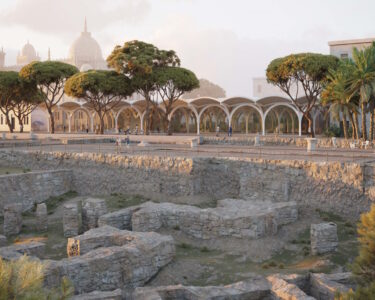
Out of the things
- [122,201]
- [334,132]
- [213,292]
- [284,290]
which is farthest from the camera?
[334,132]

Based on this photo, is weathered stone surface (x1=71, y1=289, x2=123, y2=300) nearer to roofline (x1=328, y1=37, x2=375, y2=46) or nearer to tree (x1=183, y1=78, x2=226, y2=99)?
roofline (x1=328, y1=37, x2=375, y2=46)

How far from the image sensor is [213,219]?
19.7 metres

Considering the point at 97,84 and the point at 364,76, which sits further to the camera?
the point at 97,84

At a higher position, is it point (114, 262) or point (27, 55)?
point (27, 55)

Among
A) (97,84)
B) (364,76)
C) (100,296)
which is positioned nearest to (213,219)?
(100,296)

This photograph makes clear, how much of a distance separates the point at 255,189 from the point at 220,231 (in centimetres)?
572

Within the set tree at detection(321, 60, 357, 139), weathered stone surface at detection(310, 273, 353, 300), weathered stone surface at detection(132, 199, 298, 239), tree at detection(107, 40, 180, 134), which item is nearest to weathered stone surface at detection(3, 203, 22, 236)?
weathered stone surface at detection(132, 199, 298, 239)

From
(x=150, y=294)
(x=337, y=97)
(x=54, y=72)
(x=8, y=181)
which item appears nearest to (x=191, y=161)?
(x=8, y=181)

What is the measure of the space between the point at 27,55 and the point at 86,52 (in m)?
21.3

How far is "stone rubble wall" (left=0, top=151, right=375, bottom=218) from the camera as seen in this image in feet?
70.6

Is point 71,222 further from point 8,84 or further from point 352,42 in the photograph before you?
point 352,42

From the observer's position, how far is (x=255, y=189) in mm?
24594

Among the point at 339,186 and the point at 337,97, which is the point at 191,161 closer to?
the point at 339,186

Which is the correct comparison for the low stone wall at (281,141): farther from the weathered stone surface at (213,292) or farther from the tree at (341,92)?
the weathered stone surface at (213,292)
